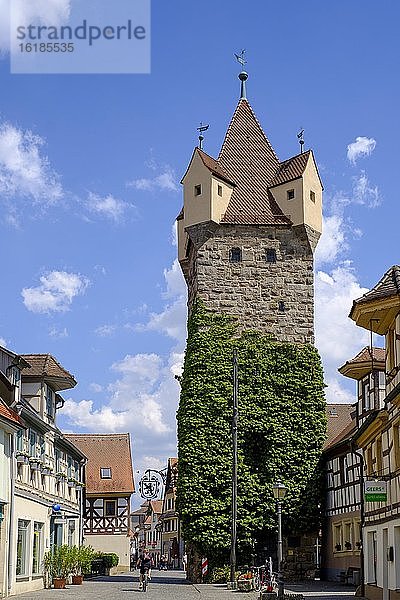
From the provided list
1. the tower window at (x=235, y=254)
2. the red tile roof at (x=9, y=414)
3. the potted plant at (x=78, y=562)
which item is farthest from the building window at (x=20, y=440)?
the tower window at (x=235, y=254)

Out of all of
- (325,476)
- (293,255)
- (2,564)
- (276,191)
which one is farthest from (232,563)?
(276,191)

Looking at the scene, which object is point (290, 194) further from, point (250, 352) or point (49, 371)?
point (49, 371)

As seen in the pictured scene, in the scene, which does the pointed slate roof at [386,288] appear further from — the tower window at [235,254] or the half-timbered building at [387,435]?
the tower window at [235,254]

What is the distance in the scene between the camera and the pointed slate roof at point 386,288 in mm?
→ 21188

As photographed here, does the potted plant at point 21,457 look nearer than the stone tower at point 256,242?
Yes

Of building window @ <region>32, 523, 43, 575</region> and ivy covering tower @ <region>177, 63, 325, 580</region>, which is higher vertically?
ivy covering tower @ <region>177, 63, 325, 580</region>

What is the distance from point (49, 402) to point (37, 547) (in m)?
6.00

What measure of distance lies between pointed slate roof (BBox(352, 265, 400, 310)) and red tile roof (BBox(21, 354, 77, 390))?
17711 mm

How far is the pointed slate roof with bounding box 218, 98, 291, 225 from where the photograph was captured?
4600 cm

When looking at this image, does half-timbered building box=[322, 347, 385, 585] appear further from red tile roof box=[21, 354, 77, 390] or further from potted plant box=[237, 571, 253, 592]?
red tile roof box=[21, 354, 77, 390]

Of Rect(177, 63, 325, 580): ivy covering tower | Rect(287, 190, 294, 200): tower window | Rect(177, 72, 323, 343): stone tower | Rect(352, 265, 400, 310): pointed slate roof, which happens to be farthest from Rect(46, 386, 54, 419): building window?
Rect(352, 265, 400, 310): pointed slate roof

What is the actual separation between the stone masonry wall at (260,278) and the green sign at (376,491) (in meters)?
22.9

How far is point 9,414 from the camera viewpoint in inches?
1101

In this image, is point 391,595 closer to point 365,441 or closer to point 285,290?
point 365,441
